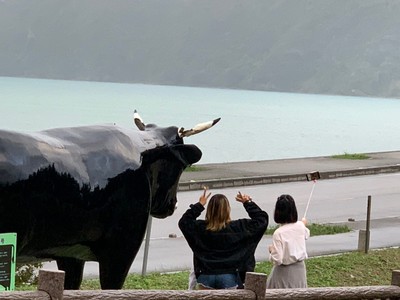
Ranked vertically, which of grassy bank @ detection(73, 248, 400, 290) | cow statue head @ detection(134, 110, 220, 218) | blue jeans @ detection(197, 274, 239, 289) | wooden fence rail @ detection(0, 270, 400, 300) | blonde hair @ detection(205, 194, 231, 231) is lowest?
wooden fence rail @ detection(0, 270, 400, 300)

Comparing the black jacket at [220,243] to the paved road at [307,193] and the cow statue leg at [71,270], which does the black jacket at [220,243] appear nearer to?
the cow statue leg at [71,270]

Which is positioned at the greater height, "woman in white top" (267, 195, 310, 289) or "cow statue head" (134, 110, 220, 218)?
"cow statue head" (134, 110, 220, 218)

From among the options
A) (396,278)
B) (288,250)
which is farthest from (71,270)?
(396,278)

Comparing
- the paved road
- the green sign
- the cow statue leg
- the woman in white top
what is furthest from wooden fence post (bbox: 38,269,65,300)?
the paved road

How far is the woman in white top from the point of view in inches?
356

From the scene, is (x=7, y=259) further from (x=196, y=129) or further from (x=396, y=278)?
(x=396, y=278)

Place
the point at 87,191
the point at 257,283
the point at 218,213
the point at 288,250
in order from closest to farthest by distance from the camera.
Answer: the point at 257,283
the point at 87,191
the point at 218,213
the point at 288,250

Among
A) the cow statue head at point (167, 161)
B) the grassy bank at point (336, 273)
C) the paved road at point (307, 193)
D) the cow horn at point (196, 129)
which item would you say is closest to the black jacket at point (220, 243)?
the cow statue head at point (167, 161)

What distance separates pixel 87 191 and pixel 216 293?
127 centimetres

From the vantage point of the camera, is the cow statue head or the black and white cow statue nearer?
the black and white cow statue

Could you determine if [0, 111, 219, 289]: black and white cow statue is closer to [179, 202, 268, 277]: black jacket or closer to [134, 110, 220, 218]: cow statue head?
[134, 110, 220, 218]: cow statue head

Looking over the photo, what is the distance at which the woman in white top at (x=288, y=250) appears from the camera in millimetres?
9047

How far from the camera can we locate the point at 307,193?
23406 mm

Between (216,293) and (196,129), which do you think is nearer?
(216,293)
